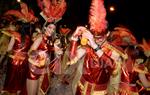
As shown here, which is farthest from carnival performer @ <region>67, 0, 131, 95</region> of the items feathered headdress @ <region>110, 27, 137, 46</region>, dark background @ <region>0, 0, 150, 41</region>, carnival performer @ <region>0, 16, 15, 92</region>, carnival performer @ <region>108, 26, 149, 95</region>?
dark background @ <region>0, 0, 150, 41</region>

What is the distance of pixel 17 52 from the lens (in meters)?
7.66

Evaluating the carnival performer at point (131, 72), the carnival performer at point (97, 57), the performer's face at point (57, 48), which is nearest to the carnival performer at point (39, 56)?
the performer's face at point (57, 48)

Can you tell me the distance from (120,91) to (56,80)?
1.37 metres

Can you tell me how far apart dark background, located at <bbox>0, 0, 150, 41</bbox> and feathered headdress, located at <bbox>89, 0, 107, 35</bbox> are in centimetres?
468

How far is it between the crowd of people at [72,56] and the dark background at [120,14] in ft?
8.38

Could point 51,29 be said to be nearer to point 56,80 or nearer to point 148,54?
point 56,80

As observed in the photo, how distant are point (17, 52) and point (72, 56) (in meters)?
2.43

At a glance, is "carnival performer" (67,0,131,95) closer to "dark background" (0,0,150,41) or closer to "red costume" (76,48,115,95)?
"red costume" (76,48,115,95)

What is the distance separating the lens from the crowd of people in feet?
18.3

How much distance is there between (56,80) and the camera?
7.16 metres

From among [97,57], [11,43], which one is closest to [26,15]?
[11,43]

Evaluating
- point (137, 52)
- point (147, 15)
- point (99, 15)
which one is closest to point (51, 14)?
point (99, 15)

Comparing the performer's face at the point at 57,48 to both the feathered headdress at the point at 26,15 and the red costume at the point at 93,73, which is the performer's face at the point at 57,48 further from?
the red costume at the point at 93,73

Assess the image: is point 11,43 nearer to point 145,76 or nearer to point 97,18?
point 97,18
